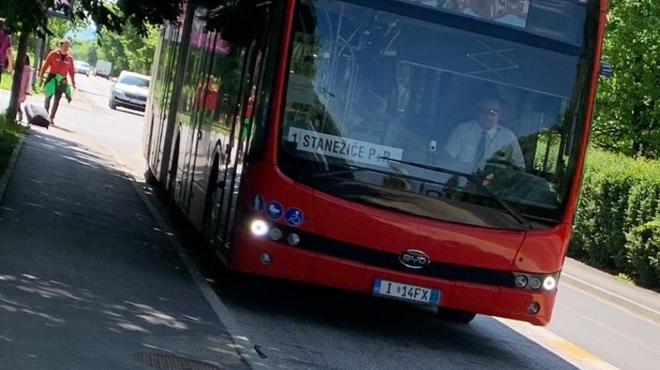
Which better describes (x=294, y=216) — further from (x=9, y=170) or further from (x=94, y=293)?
(x=9, y=170)

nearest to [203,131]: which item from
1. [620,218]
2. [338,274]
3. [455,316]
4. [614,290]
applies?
[455,316]

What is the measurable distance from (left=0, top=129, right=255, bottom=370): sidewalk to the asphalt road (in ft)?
1.63

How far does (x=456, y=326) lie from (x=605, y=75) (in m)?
2.92

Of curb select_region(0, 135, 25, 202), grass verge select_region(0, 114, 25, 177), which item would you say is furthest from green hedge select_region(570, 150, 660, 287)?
grass verge select_region(0, 114, 25, 177)

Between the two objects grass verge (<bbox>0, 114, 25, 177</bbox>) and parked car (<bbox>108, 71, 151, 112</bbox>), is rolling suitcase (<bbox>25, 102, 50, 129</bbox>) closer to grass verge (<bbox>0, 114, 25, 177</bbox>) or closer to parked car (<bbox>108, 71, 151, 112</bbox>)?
grass verge (<bbox>0, 114, 25, 177</bbox>)

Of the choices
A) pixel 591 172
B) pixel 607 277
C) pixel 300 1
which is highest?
pixel 300 1

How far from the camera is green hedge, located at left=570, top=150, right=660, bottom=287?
22.5 metres

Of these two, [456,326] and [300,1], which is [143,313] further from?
[456,326]

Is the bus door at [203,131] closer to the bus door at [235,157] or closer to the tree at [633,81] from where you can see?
the bus door at [235,157]

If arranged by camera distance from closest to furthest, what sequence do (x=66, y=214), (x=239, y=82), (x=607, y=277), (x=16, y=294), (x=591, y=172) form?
1. (x=16, y=294)
2. (x=239, y=82)
3. (x=66, y=214)
4. (x=607, y=277)
5. (x=591, y=172)

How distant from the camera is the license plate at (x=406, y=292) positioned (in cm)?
1075

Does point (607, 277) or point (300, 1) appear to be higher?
point (300, 1)

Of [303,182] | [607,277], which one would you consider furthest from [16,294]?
[607,277]

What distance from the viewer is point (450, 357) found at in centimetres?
1098
